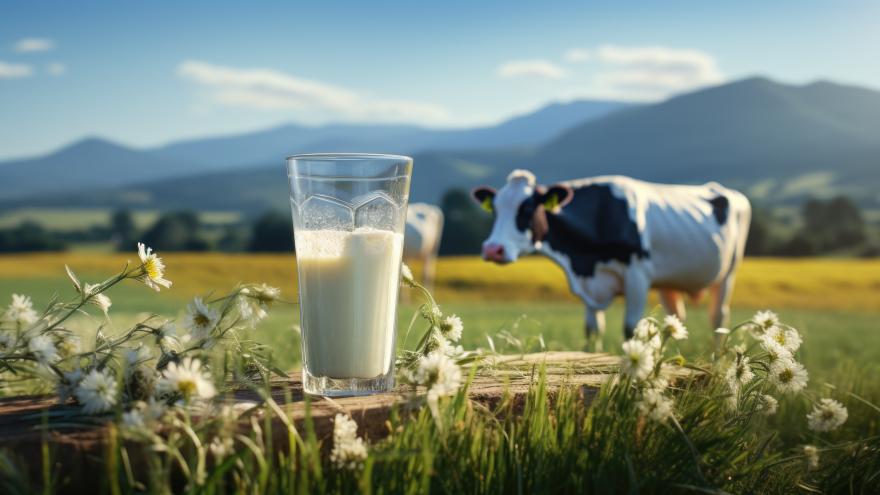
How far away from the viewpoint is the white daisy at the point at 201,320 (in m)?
2.91

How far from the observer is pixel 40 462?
237 centimetres

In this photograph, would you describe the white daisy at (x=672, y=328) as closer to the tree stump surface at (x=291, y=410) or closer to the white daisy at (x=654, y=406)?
the white daisy at (x=654, y=406)

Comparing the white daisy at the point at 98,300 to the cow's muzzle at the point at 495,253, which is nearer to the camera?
the white daisy at the point at 98,300

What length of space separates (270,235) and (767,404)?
5525cm

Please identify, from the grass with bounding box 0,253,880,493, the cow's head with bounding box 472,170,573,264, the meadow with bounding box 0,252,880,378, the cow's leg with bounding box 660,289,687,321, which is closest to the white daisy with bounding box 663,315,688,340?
the grass with bounding box 0,253,880,493

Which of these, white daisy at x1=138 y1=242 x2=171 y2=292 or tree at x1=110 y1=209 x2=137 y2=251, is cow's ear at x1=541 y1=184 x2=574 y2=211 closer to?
→ white daisy at x1=138 y1=242 x2=171 y2=292

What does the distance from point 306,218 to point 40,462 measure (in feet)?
3.57

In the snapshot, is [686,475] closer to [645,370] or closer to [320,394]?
[645,370]

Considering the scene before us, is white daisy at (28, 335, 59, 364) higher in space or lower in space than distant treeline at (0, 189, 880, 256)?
higher

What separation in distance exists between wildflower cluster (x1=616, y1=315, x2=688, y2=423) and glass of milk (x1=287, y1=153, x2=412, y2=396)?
2.73 ft

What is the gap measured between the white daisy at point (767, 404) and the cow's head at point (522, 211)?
431cm

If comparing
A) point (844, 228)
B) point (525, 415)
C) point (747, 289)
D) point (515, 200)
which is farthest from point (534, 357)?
point (844, 228)

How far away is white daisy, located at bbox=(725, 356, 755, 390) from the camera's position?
10.4ft

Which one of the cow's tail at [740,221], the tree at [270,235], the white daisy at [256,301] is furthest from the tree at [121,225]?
the white daisy at [256,301]
